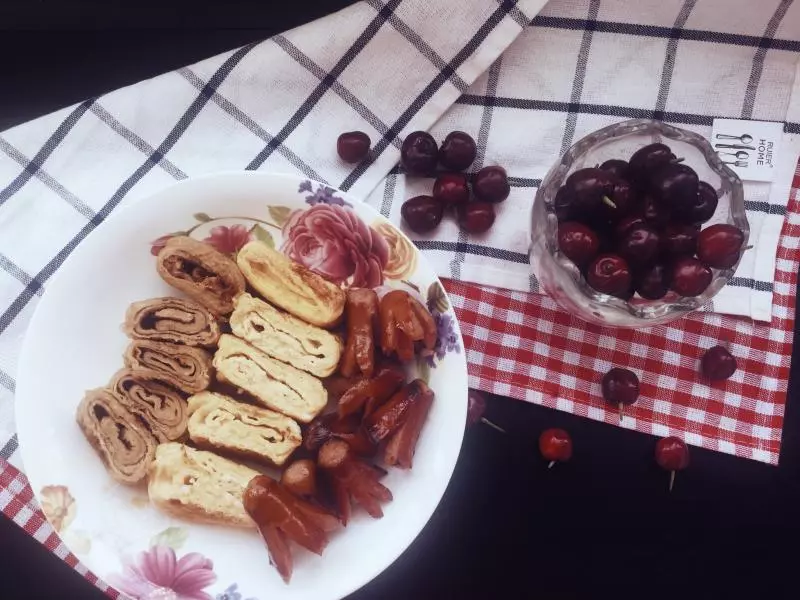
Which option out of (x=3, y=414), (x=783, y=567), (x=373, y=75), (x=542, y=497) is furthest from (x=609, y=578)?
Result: (x=3, y=414)

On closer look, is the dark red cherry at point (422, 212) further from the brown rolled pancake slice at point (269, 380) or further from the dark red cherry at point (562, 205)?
the brown rolled pancake slice at point (269, 380)

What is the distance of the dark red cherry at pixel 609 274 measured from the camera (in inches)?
47.3

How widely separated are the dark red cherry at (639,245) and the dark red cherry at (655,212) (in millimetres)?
32

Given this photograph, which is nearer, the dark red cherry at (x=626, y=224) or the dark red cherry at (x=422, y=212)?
the dark red cherry at (x=626, y=224)

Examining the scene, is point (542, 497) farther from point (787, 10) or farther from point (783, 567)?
point (787, 10)

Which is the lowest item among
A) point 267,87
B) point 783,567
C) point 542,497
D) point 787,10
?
point 542,497

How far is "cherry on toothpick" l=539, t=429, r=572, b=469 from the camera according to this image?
147cm

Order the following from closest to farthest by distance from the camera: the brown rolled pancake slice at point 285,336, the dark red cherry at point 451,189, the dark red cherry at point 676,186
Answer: the dark red cherry at point 676,186
the brown rolled pancake slice at point 285,336
the dark red cherry at point 451,189

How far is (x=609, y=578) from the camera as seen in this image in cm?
154

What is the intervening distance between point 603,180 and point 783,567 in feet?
3.24

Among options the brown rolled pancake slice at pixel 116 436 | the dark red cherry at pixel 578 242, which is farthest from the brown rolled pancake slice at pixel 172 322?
the dark red cherry at pixel 578 242

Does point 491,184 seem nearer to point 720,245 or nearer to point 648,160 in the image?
point 648,160

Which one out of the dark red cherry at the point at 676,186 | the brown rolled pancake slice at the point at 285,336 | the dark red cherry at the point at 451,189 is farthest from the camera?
the dark red cherry at the point at 451,189

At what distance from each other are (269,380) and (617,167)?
2.45 ft
